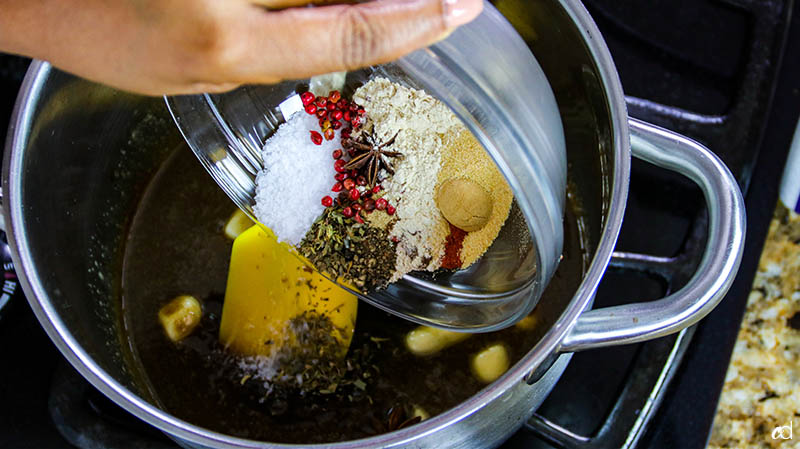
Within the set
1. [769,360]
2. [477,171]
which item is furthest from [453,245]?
[769,360]

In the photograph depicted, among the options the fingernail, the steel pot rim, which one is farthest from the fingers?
the steel pot rim

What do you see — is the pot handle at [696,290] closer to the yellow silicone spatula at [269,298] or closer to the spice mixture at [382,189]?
the spice mixture at [382,189]

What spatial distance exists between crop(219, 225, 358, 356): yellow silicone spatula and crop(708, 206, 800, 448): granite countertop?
23.4 inches

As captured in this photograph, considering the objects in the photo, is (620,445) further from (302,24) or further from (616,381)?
(302,24)

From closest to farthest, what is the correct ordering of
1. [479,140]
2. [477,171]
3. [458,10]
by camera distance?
1. [458,10]
2. [479,140]
3. [477,171]

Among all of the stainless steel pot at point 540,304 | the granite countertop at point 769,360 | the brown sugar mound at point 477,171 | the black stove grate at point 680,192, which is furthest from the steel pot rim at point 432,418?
the granite countertop at point 769,360

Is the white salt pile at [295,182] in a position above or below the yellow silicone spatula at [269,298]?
above

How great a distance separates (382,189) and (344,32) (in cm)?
42

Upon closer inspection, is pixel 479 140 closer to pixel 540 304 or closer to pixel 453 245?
pixel 453 245

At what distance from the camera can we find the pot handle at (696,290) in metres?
0.63

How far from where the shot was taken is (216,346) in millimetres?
941

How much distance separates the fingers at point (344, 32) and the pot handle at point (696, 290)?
0.36 meters

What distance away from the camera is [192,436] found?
0.65 metres

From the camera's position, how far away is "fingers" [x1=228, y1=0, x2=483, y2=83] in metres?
0.43
